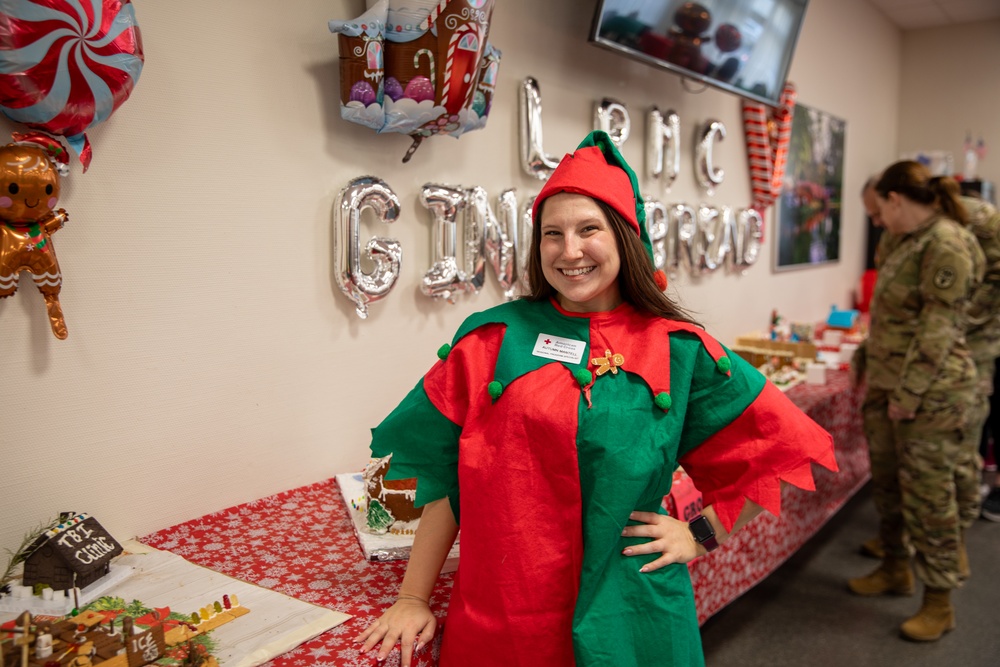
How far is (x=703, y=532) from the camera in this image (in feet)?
4.63

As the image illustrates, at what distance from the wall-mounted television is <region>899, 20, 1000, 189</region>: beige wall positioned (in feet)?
10.5

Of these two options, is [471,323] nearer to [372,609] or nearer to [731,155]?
[372,609]

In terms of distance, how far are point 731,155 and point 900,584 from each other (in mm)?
2101

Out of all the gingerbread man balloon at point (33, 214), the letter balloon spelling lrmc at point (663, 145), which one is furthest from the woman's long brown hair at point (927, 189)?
the gingerbread man balloon at point (33, 214)

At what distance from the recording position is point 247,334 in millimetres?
1900

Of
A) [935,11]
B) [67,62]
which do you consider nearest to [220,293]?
[67,62]

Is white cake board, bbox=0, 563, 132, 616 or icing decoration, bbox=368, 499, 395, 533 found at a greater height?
icing decoration, bbox=368, 499, 395, 533

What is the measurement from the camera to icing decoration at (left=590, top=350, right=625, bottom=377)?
1330 mm

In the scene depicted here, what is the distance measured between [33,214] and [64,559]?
2.08 feet

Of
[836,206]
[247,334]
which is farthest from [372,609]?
[836,206]

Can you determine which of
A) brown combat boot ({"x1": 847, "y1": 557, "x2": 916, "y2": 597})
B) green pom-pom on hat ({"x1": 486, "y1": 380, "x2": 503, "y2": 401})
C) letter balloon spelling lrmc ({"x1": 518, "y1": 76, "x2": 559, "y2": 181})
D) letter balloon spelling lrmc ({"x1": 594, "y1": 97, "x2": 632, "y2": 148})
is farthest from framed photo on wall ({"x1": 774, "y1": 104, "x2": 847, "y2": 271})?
green pom-pom on hat ({"x1": 486, "y1": 380, "x2": 503, "y2": 401})

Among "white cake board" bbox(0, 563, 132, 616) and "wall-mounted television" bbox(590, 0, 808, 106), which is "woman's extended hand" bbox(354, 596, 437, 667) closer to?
"white cake board" bbox(0, 563, 132, 616)

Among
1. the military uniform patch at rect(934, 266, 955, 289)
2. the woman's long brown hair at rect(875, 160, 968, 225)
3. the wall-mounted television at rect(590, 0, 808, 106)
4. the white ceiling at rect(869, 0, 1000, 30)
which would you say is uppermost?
the white ceiling at rect(869, 0, 1000, 30)

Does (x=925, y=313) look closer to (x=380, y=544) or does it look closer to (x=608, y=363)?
(x=608, y=363)
